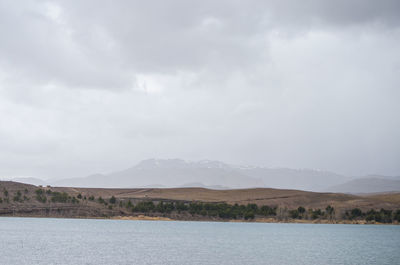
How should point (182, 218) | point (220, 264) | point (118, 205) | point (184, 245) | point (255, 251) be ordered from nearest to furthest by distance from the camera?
point (220, 264) → point (255, 251) → point (184, 245) → point (182, 218) → point (118, 205)

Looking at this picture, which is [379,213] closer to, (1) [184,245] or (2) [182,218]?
(2) [182,218]

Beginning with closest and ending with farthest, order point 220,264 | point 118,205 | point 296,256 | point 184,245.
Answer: point 220,264
point 296,256
point 184,245
point 118,205

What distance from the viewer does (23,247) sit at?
2530 inches

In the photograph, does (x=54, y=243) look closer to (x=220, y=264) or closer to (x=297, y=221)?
(x=220, y=264)

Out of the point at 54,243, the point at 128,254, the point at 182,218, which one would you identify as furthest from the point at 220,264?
the point at 182,218

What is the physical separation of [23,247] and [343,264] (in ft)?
126

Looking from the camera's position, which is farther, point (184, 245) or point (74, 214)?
point (74, 214)

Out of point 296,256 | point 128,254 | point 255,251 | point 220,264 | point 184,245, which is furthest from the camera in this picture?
point 184,245

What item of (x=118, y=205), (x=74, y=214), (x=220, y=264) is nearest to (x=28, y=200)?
(x=74, y=214)

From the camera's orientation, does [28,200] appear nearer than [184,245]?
No

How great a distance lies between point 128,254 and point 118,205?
420 ft

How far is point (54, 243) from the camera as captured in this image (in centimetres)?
7181

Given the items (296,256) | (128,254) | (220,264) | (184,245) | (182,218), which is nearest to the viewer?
(220,264)

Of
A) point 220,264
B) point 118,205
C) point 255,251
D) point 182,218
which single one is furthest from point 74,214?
point 220,264
